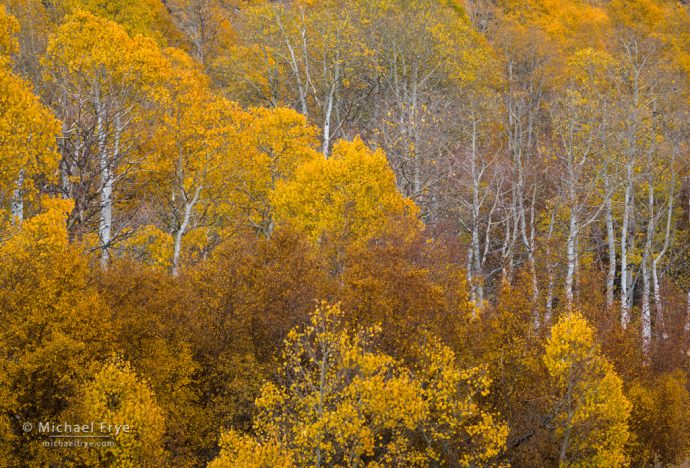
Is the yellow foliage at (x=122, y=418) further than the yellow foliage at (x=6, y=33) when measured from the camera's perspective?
No

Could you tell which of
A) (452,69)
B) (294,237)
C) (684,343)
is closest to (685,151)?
(684,343)

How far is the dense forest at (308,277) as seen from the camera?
23078 mm

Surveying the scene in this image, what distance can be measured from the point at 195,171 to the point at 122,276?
10.6 m

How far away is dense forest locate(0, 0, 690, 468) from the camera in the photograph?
23078 millimetres

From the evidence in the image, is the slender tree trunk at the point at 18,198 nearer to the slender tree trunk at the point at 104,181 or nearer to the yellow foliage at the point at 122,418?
the slender tree trunk at the point at 104,181

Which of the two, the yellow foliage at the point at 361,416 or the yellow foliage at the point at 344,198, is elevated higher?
the yellow foliage at the point at 344,198

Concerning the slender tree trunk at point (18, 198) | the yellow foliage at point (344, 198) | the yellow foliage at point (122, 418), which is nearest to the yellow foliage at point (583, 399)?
the yellow foliage at point (344, 198)

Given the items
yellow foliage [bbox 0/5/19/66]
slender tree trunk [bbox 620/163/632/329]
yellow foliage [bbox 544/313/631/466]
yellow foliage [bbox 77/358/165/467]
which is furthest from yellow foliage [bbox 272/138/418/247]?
yellow foliage [bbox 0/5/19/66]

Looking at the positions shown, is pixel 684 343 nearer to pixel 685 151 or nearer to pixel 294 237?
pixel 685 151

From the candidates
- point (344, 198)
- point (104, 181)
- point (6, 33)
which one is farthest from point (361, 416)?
point (6, 33)

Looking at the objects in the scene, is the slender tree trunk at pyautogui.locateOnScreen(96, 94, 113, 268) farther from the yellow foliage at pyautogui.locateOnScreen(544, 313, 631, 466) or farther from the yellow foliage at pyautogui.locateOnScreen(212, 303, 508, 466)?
the yellow foliage at pyautogui.locateOnScreen(544, 313, 631, 466)

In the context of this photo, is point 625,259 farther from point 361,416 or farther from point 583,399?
point 361,416

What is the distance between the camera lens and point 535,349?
98.2 ft

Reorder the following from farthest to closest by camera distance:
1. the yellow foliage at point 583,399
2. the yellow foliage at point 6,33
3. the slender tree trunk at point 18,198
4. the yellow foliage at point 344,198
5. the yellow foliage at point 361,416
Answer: the yellow foliage at point 344,198 < the yellow foliage at point 6,33 < the yellow foliage at point 583,399 < the slender tree trunk at point 18,198 < the yellow foliage at point 361,416
